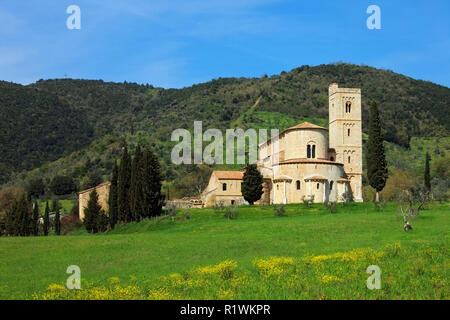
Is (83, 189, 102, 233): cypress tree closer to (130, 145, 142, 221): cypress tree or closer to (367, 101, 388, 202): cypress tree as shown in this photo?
(130, 145, 142, 221): cypress tree

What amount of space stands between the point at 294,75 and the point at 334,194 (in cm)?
11655

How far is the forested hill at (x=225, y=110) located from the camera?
128125 mm

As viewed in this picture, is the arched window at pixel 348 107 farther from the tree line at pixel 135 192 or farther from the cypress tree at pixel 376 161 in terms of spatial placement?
the tree line at pixel 135 192

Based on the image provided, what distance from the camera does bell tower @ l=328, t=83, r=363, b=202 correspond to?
61.9m

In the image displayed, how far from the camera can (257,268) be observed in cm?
1883

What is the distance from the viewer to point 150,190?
4953 cm

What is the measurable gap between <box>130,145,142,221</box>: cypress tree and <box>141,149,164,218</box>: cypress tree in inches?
17.6

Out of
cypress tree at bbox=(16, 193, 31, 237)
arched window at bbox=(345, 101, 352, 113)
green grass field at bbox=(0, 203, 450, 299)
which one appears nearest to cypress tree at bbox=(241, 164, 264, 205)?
arched window at bbox=(345, 101, 352, 113)

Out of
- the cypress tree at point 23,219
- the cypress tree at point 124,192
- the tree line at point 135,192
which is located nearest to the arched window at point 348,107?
the tree line at point 135,192

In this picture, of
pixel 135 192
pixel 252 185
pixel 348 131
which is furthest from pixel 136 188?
pixel 348 131

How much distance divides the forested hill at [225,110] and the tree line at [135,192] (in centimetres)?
5859

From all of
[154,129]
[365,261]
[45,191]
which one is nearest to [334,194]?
[365,261]

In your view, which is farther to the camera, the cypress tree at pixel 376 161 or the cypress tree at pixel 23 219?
the cypress tree at pixel 23 219
